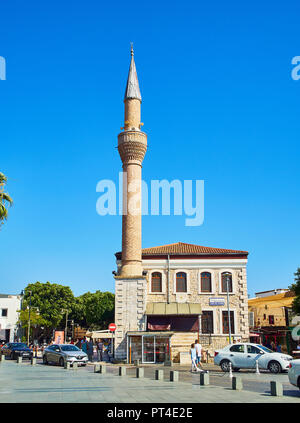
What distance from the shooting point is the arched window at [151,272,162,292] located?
33.8 meters

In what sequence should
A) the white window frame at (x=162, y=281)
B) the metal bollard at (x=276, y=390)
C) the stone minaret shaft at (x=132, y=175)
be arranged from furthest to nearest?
the white window frame at (x=162, y=281)
the stone minaret shaft at (x=132, y=175)
the metal bollard at (x=276, y=390)

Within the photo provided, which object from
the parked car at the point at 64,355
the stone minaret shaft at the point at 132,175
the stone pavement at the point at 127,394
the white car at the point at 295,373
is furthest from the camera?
the stone minaret shaft at the point at 132,175

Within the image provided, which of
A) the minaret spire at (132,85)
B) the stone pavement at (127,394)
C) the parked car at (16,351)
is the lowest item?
the parked car at (16,351)

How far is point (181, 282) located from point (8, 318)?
128ft

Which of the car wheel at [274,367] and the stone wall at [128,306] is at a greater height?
the stone wall at [128,306]

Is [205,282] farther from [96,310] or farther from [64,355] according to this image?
[96,310]

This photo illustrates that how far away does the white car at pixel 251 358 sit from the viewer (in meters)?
19.9

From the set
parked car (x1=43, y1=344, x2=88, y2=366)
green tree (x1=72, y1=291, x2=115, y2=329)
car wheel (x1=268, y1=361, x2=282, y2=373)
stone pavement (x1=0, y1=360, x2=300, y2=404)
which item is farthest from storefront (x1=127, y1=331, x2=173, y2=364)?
green tree (x1=72, y1=291, x2=115, y2=329)

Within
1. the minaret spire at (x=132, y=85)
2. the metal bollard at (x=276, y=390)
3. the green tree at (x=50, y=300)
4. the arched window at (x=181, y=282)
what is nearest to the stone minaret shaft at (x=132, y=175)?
the minaret spire at (x=132, y=85)

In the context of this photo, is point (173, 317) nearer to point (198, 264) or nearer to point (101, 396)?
point (198, 264)

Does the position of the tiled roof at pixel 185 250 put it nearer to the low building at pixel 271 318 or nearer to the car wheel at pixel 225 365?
the low building at pixel 271 318

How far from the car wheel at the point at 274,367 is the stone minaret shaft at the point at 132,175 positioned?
1318 centimetres
